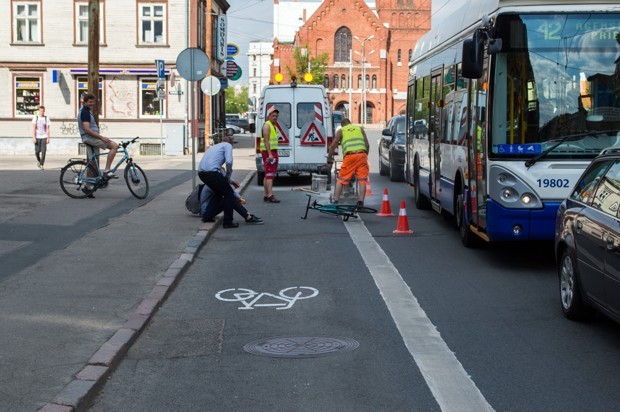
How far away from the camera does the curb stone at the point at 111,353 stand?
5557 mm

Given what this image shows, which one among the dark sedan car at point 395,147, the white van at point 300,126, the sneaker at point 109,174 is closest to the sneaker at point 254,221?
the sneaker at point 109,174

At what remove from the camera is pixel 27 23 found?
41844 millimetres

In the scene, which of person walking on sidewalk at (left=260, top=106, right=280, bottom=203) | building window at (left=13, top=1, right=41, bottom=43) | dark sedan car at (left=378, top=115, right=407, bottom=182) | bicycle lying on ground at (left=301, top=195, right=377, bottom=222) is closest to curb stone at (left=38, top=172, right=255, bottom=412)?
bicycle lying on ground at (left=301, top=195, right=377, bottom=222)

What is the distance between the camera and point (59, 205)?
17.5 meters

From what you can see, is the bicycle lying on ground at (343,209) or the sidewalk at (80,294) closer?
the sidewalk at (80,294)

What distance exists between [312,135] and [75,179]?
7647mm

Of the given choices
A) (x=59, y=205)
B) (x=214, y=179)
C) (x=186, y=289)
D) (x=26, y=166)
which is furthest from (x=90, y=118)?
(x=26, y=166)

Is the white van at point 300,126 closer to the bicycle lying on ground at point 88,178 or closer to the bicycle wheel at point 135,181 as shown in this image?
the bicycle wheel at point 135,181

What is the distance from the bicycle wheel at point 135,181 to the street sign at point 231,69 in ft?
86.7

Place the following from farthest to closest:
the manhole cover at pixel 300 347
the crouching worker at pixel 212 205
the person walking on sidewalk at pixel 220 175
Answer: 1. the crouching worker at pixel 212 205
2. the person walking on sidewalk at pixel 220 175
3. the manhole cover at pixel 300 347

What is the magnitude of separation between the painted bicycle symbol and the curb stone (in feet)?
2.02

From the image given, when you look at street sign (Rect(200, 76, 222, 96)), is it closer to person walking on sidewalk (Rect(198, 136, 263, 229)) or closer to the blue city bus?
person walking on sidewalk (Rect(198, 136, 263, 229))

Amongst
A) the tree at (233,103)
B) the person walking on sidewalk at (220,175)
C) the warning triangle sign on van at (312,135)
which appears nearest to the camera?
the person walking on sidewalk at (220,175)

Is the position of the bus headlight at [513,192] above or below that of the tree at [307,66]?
below
